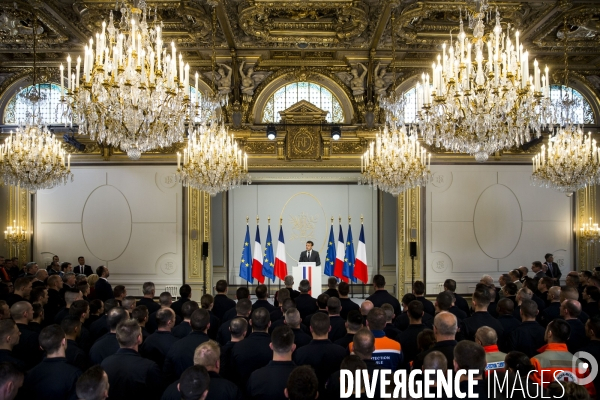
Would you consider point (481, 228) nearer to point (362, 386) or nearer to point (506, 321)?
point (506, 321)

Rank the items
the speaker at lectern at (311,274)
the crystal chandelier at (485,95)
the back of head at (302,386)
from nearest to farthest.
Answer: the back of head at (302,386), the crystal chandelier at (485,95), the speaker at lectern at (311,274)

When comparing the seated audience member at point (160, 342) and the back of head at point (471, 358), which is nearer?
the back of head at point (471, 358)

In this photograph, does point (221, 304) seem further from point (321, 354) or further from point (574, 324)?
point (574, 324)

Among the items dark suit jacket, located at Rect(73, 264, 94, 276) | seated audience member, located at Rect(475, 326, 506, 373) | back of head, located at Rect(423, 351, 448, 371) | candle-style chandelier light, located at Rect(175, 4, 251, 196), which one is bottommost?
dark suit jacket, located at Rect(73, 264, 94, 276)

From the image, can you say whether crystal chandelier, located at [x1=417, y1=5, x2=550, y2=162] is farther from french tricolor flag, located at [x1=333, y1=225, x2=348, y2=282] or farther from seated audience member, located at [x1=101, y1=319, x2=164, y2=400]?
french tricolor flag, located at [x1=333, y1=225, x2=348, y2=282]

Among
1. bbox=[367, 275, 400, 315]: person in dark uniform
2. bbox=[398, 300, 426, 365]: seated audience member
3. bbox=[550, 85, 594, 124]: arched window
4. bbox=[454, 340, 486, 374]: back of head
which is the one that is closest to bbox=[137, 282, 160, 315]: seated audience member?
bbox=[367, 275, 400, 315]: person in dark uniform

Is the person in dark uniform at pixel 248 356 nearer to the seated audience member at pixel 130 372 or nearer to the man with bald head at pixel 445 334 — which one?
the seated audience member at pixel 130 372

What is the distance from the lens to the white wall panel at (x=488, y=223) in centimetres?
1363

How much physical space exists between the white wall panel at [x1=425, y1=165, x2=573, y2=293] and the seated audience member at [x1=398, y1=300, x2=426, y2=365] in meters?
8.40

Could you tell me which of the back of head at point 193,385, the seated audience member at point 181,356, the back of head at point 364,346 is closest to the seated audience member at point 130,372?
the seated audience member at point 181,356

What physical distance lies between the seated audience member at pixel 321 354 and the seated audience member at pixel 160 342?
143 cm

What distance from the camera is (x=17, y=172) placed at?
31.5ft

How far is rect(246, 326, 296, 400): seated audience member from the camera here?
376 cm

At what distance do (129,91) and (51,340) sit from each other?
291 cm
